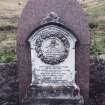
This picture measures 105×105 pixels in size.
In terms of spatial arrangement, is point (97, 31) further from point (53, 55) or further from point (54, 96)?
point (54, 96)

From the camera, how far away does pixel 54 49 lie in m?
8.27

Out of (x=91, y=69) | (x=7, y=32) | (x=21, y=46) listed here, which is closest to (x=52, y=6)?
(x=21, y=46)

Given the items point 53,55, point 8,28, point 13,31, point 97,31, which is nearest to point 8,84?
point 53,55

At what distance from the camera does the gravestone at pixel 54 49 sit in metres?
8.25

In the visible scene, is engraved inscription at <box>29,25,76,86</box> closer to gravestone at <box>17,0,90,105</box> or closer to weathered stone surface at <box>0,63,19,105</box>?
gravestone at <box>17,0,90,105</box>

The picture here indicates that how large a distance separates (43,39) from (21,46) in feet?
1.48

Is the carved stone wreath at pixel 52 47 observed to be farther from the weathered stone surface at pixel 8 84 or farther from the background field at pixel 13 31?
the background field at pixel 13 31

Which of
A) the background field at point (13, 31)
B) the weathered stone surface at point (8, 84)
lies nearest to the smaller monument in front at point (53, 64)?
the weathered stone surface at point (8, 84)

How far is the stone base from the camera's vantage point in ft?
27.1

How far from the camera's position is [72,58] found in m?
8.33

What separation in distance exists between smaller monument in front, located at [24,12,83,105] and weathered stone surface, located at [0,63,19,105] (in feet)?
2.38

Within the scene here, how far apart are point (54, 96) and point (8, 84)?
1.13 metres

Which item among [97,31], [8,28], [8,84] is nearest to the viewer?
[8,84]

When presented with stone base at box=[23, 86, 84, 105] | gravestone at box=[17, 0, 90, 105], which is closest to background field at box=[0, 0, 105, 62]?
gravestone at box=[17, 0, 90, 105]
